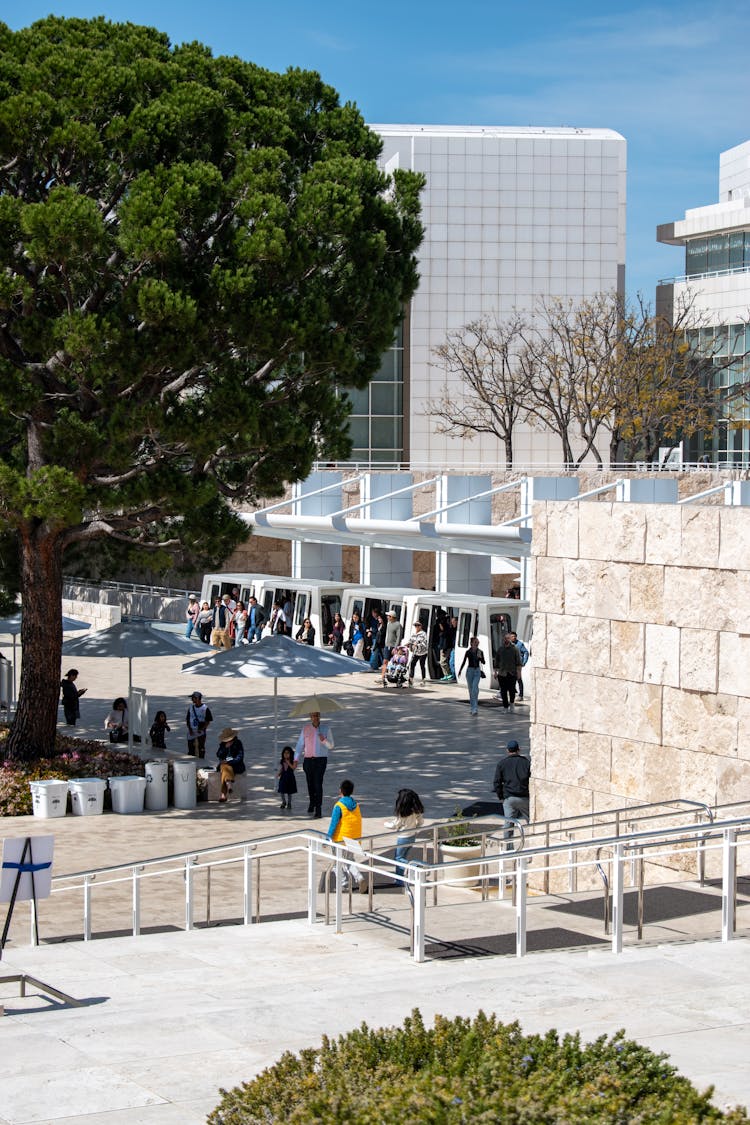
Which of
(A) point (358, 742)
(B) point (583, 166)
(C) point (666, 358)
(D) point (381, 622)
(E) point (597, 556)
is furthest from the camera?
(B) point (583, 166)

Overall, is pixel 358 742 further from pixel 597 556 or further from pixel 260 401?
pixel 597 556

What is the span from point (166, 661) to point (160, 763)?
1787cm

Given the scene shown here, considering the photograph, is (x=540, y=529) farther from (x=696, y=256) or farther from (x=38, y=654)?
(x=696, y=256)

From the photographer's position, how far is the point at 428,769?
23359 millimetres

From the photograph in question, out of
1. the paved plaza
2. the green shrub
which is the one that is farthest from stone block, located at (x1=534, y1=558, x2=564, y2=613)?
the green shrub

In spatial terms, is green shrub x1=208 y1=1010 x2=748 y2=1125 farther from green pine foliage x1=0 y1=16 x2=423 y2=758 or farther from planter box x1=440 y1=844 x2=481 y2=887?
green pine foliage x1=0 y1=16 x2=423 y2=758

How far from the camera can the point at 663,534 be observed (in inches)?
555

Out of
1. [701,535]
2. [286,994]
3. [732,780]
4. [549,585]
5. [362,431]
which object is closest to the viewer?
[286,994]

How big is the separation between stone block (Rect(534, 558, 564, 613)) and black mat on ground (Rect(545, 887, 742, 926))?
3.86 meters

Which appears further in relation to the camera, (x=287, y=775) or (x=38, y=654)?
(x=38, y=654)

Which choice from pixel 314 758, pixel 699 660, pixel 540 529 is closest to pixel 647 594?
pixel 699 660

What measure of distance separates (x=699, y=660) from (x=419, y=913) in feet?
15.1

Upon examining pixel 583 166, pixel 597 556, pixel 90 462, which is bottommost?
pixel 597 556

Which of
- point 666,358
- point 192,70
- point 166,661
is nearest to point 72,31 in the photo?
point 192,70
